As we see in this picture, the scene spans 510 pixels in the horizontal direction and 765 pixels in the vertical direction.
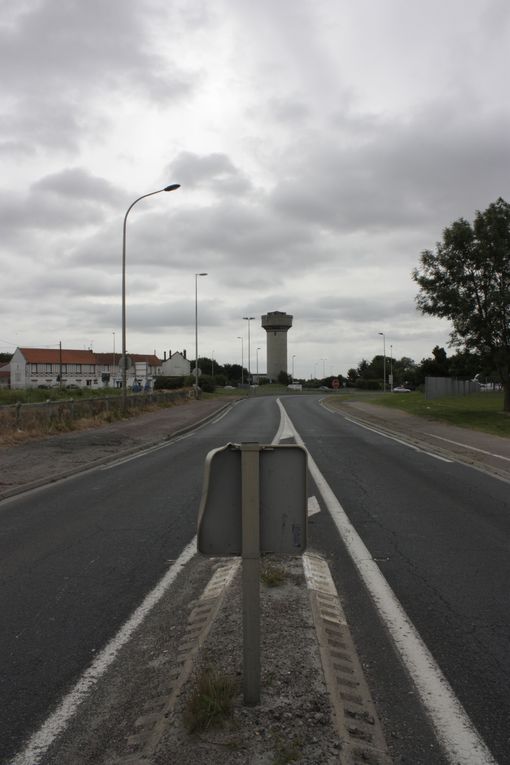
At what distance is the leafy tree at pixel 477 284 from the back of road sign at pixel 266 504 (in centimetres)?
3006

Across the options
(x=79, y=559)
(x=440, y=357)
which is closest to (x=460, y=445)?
(x=79, y=559)

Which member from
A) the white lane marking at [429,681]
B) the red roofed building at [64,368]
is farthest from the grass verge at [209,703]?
the red roofed building at [64,368]

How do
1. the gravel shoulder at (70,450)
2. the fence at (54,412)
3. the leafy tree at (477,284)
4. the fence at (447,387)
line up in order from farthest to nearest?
the fence at (447,387), the leafy tree at (477,284), the fence at (54,412), the gravel shoulder at (70,450)

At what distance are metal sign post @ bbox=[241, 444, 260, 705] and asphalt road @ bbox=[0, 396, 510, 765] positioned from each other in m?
0.73

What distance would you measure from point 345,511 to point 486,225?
2743 centimetres

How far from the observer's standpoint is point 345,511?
9.02 m

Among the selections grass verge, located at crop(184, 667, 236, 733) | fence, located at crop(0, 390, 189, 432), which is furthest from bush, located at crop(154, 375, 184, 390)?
grass verge, located at crop(184, 667, 236, 733)

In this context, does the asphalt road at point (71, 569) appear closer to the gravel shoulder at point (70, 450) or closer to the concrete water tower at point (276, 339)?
the gravel shoulder at point (70, 450)

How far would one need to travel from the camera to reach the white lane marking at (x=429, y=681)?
3.05m

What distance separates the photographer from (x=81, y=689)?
12.1 ft

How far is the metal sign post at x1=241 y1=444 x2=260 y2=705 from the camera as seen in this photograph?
3.24m

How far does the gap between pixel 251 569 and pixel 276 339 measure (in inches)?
5436

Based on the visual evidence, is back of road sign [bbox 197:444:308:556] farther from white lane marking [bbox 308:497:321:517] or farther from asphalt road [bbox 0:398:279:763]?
white lane marking [bbox 308:497:321:517]

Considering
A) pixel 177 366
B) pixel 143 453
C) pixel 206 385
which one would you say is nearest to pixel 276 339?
pixel 177 366
